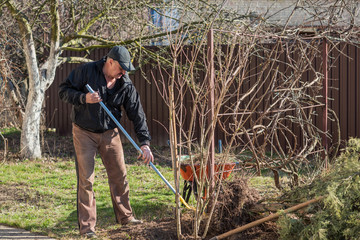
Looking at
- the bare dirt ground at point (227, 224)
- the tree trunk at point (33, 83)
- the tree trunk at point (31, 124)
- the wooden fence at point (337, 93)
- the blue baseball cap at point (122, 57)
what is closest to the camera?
the bare dirt ground at point (227, 224)

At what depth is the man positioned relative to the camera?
495 cm

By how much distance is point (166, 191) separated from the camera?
708cm

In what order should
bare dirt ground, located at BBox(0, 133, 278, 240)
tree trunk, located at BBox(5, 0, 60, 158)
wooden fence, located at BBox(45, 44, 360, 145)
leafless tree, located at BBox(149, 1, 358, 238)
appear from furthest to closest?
wooden fence, located at BBox(45, 44, 360, 145)
tree trunk, located at BBox(5, 0, 60, 158)
bare dirt ground, located at BBox(0, 133, 278, 240)
leafless tree, located at BBox(149, 1, 358, 238)

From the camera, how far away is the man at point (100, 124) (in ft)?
16.2

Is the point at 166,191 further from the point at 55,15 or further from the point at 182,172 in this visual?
the point at 55,15

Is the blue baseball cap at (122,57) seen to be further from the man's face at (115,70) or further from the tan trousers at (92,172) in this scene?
the tan trousers at (92,172)

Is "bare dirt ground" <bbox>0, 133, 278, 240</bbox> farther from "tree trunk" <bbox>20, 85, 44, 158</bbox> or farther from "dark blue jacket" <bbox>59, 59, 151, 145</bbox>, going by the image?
"tree trunk" <bbox>20, 85, 44, 158</bbox>

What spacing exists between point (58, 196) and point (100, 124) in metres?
2.26

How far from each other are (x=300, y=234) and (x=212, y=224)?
1.01 metres

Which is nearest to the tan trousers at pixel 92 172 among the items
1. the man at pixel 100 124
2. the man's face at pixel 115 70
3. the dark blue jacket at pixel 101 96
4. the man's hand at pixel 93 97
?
the man at pixel 100 124

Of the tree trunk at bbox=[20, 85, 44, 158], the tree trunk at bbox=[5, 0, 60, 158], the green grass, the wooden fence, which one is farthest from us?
the wooden fence

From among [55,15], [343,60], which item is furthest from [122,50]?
[343,60]

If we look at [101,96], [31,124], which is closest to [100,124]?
[101,96]

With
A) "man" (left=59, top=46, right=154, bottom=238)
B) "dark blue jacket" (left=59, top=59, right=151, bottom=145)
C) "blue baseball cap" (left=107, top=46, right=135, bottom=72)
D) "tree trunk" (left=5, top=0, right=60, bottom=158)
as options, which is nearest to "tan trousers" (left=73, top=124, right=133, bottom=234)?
"man" (left=59, top=46, right=154, bottom=238)
